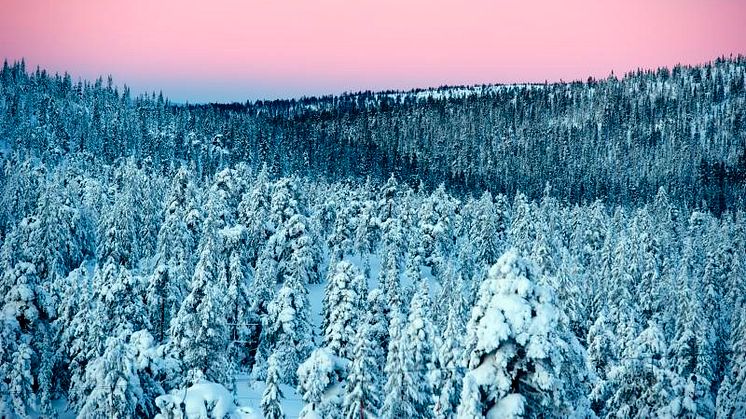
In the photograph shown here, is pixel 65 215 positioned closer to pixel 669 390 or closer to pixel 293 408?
pixel 293 408

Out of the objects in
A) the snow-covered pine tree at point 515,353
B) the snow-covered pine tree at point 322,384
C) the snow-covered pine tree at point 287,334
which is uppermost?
the snow-covered pine tree at point 515,353

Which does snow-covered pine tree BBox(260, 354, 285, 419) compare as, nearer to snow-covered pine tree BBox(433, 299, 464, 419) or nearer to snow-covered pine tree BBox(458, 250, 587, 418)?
snow-covered pine tree BBox(433, 299, 464, 419)

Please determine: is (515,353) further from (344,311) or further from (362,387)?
(344,311)

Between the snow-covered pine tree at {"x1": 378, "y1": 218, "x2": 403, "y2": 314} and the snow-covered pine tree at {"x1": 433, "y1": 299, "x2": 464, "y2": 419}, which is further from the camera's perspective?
the snow-covered pine tree at {"x1": 378, "y1": 218, "x2": 403, "y2": 314}

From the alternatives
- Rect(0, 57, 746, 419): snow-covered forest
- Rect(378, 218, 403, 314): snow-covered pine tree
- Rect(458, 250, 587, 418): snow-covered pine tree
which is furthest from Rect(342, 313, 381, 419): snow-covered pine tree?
Rect(378, 218, 403, 314): snow-covered pine tree

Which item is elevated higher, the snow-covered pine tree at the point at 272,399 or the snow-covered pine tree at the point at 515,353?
the snow-covered pine tree at the point at 515,353

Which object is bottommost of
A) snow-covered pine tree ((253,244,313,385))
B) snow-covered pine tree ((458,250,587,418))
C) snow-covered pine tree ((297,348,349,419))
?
snow-covered pine tree ((253,244,313,385))

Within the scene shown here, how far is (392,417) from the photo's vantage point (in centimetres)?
2283

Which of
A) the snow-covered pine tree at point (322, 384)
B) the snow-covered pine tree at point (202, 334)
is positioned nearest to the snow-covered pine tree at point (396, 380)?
the snow-covered pine tree at point (322, 384)

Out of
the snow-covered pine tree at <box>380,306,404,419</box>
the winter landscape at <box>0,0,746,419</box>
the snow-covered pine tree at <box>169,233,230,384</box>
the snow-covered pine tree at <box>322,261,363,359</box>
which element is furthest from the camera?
the snow-covered pine tree at <box>322,261,363,359</box>

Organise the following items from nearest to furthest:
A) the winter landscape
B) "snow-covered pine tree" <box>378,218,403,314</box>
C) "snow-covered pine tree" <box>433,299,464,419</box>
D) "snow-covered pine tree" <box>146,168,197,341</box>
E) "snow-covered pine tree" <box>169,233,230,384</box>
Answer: the winter landscape
"snow-covered pine tree" <box>433,299,464,419</box>
"snow-covered pine tree" <box>169,233,230,384</box>
"snow-covered pine tree" <box>146,168,197,341</box>
"snow-covered pine tree" <box>378,218,403,314</box>

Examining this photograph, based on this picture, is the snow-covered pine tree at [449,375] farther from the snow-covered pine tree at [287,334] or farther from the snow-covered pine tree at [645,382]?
the snow-covered pine tree at [287,334]

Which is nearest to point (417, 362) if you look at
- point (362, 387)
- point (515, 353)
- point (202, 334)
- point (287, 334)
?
point (362, 387)

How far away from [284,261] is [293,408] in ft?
76.4
